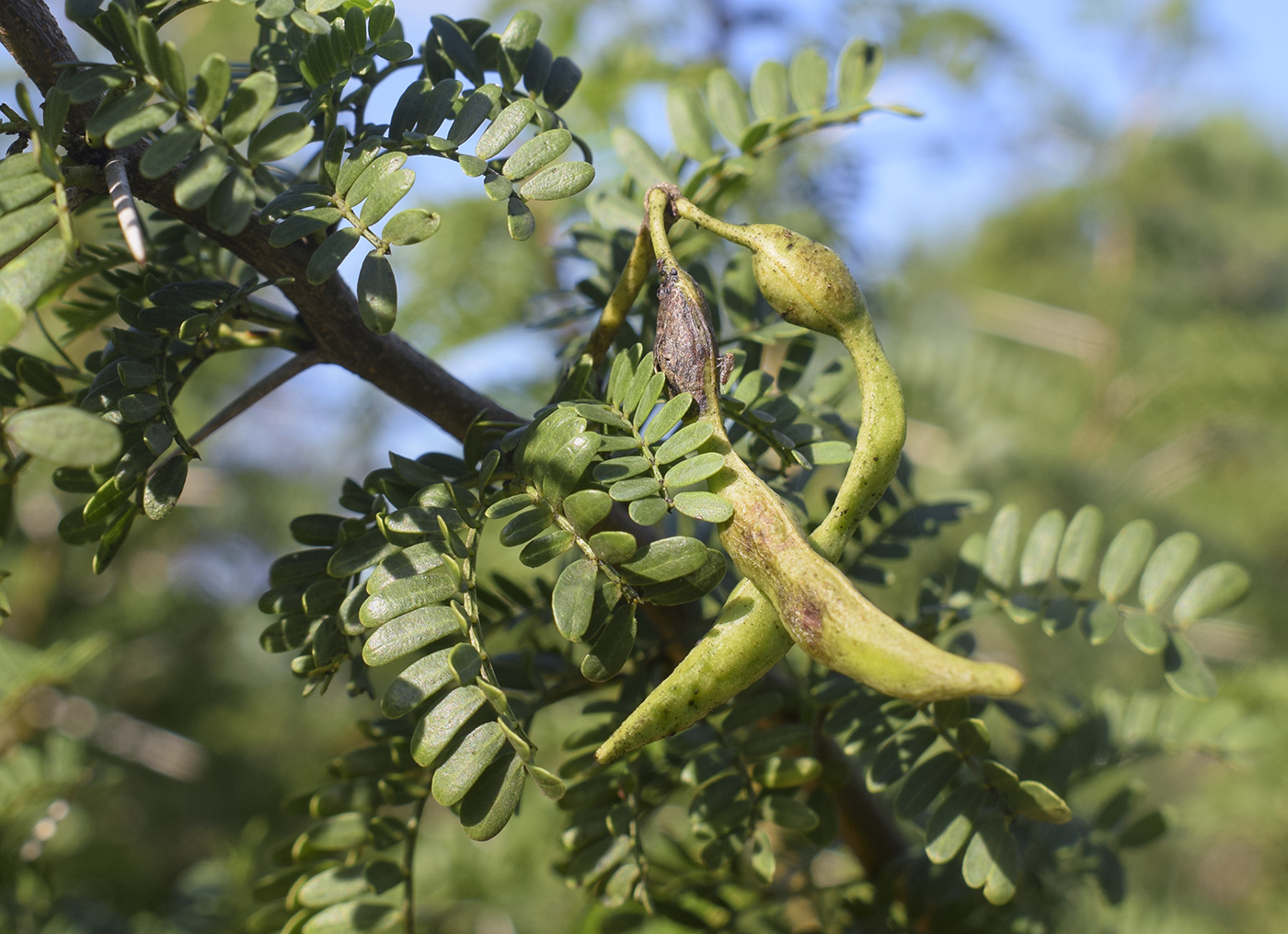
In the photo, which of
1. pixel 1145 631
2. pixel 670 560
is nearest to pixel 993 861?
pixel 1145 631

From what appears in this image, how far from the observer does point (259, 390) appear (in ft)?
1.48

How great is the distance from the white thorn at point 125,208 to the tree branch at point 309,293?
30mm

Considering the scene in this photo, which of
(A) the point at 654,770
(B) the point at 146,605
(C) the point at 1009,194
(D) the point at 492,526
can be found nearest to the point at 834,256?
(A) the point at 654,770

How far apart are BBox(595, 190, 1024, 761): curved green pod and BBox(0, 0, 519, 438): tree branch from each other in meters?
0.12

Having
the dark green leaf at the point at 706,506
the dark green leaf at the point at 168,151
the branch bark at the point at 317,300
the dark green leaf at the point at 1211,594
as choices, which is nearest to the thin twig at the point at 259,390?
the branch bark at the point at 317,300

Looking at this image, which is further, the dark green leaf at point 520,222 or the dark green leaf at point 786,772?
the dark green leaf at point 786,772

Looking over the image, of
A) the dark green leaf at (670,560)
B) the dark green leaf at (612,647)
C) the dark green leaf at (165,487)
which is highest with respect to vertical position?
the dark green leaf at (165,487)

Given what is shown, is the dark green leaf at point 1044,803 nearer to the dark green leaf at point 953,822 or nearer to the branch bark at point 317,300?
the dark green leaf at point 953,822

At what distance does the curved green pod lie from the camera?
0.31 metres

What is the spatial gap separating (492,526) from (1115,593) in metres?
0.83

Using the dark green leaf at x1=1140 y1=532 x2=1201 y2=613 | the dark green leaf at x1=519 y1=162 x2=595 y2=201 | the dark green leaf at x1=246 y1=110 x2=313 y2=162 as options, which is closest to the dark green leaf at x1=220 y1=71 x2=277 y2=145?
the dark green leaf at x1=246 y1=110 x2=313 y2=162

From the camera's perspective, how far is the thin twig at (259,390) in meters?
0.44

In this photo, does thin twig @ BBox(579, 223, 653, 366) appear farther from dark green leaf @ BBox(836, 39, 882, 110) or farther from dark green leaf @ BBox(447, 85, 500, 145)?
dark green leaf @ BBox(836, 39, 882, 110)

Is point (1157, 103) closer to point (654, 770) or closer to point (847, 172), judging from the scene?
point (847, 172)
